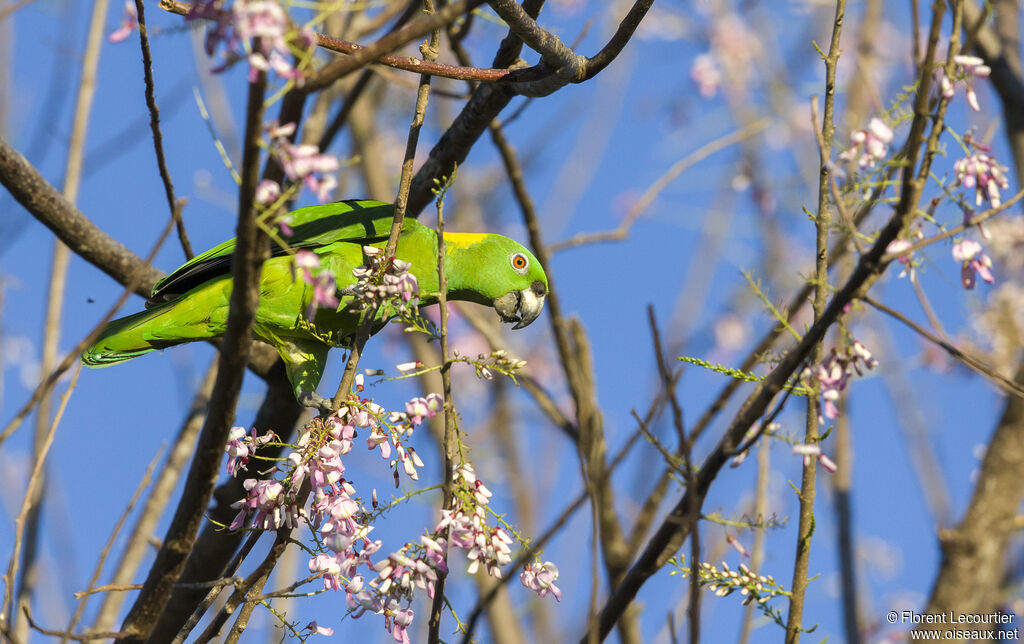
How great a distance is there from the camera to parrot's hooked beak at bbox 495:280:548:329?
4.22 m

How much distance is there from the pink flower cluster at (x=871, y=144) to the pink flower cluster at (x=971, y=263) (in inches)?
10.7

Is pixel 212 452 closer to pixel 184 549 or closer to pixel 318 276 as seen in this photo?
pixel 184 549

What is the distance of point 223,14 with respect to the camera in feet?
4.85

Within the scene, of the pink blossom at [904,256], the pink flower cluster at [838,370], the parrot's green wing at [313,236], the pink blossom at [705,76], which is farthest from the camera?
the pink blossom at [705,76]

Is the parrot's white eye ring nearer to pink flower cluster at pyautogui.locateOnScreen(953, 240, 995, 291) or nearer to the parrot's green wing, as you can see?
the parrot's green wing

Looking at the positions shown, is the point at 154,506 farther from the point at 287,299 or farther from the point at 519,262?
the point at 519,262

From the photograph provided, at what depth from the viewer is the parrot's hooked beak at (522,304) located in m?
4.22

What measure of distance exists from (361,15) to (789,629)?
429 cm

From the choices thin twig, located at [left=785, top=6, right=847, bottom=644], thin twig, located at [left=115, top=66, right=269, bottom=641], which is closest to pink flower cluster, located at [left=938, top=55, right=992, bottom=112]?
thin twig, located at [left=785, top=6, right=847, bottom=644]

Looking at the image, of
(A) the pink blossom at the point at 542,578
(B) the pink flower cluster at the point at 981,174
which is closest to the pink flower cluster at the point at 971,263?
(B) the pink flower cluster at the point at 981,174

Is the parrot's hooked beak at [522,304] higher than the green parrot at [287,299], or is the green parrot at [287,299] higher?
the parrot's hooked beak at [522,304]

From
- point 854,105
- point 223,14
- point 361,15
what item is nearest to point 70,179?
point 361,15

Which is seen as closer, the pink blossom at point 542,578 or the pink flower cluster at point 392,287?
the pink blossom at point 542,578

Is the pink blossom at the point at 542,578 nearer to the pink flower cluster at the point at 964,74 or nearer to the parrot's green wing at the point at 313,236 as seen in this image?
the pink flower cluster at the point at 964,74
